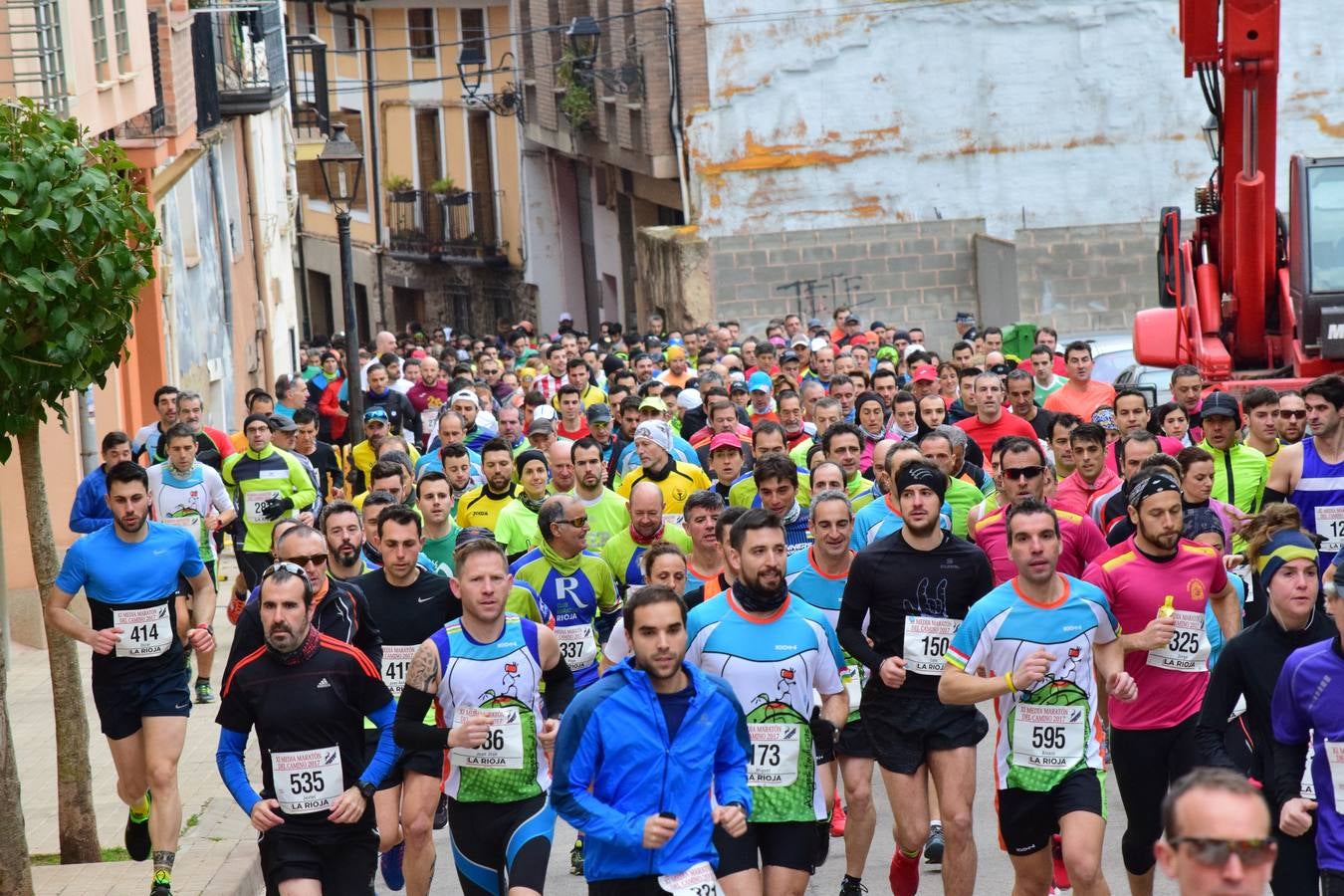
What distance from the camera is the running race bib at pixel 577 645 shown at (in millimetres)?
10008

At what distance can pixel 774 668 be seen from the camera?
7.81 m

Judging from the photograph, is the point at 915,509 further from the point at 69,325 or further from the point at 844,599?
the point at 69,325

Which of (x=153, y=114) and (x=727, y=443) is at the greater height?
(x=153, y=114)

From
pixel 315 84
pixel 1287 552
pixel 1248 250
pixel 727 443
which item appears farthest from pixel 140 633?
pixel 315 84

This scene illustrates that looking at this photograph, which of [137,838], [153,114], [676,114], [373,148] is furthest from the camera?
[373,148]

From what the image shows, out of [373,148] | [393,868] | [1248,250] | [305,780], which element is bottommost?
[393,868]

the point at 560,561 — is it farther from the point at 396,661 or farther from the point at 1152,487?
the point at 1152,487

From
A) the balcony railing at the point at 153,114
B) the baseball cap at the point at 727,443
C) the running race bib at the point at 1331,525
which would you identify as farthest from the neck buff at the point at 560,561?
the balcony railing at the point at 153,114

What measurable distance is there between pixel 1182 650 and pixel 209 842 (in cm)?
503

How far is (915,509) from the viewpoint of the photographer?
28.3 ft

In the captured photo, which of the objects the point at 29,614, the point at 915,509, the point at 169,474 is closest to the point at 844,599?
the point at 915,509

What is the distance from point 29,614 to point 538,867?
10336 mm

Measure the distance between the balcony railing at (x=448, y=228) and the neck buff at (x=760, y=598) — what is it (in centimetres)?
4399

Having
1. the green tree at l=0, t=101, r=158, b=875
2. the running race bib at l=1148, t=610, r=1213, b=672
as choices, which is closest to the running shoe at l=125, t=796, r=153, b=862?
the green tree at l=0, t=101, r=158, b=875
